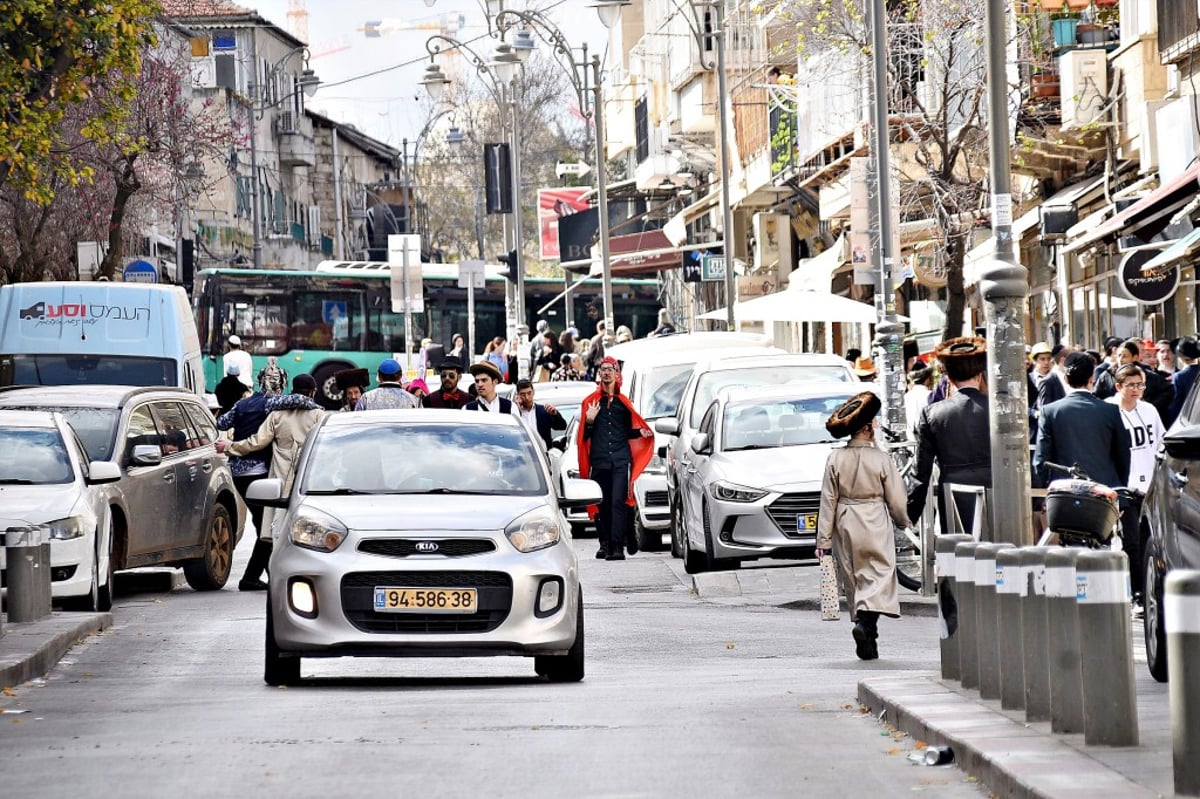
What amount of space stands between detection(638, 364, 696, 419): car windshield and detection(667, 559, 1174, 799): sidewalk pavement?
14484mm

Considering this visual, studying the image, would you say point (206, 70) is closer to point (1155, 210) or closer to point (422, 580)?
point (1155, 210)

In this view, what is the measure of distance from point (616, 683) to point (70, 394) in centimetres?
871

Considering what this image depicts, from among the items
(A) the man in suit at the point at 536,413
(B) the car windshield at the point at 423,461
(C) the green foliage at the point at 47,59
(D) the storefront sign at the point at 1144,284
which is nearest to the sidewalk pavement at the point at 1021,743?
(B) the car windshield at the point at 423,461

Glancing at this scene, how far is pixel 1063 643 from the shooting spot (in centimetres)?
905

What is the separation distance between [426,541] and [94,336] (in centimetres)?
1743

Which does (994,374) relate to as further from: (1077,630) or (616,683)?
(1077,630)

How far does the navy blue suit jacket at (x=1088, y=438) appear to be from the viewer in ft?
50.9

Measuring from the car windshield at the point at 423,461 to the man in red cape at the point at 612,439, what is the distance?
9264mm

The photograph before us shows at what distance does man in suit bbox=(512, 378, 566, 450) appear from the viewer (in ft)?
82.0

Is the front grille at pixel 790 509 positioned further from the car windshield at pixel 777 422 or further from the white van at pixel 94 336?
the white van at pixel 94 336

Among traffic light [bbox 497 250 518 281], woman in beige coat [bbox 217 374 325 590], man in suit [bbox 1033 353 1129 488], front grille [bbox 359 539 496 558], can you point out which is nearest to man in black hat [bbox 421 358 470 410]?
woman in beige coat [bbox 217 374 325 590]

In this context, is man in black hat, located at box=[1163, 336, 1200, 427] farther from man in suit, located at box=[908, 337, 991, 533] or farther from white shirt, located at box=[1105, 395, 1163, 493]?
man in suit, located at box=[908, 337, 991, 533]

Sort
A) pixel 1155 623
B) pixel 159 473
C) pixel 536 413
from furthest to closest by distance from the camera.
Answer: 1. pixel 536 413
2. pixel 159 473
3. pixel 1155 623

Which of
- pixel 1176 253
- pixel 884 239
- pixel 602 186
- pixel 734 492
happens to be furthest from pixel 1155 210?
pixel 602 186
